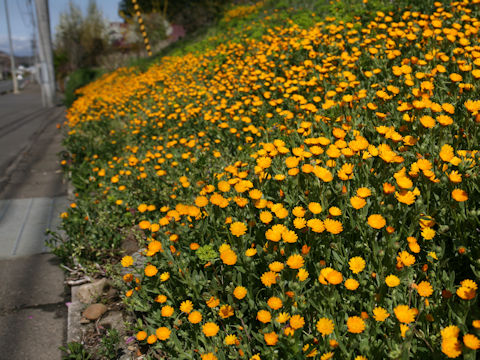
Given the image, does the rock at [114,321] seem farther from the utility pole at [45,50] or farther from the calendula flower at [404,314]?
the utility pole at [45,50]

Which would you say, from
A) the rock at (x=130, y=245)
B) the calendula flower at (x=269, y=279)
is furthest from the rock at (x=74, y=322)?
the calendula flower at (x=269, y=279)

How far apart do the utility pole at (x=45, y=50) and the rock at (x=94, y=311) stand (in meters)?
19.5

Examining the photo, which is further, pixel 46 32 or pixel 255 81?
pixel 46 32

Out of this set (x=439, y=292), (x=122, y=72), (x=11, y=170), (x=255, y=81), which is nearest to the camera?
(x=439, y=292)

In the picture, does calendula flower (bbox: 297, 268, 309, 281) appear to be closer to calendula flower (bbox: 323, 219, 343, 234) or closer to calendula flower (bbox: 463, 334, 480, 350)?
calendula flower (bbox: 323, 219, 343, 234)

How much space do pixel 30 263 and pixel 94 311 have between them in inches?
54.7

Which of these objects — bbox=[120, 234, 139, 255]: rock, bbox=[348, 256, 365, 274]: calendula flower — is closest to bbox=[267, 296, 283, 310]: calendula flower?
bbox=[348, 256, 365, 274]: calendula flower

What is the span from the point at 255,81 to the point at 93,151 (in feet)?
9.78

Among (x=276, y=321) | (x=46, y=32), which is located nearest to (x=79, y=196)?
(x=276, y=321)

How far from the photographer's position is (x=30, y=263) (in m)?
3.62

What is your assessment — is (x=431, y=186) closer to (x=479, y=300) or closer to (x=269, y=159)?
(x=479, y=300)

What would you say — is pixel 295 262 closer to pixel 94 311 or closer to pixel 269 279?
pixel 269 279

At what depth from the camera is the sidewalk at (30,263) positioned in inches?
103

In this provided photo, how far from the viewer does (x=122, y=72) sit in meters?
15.1
